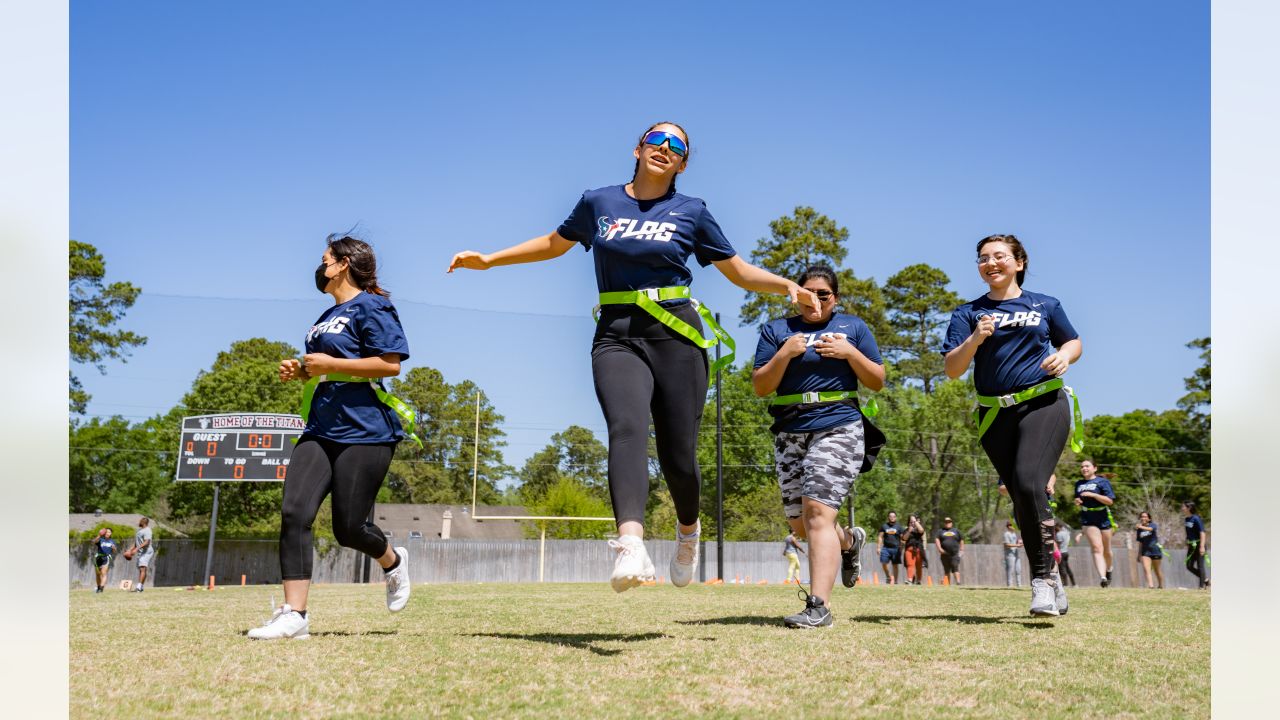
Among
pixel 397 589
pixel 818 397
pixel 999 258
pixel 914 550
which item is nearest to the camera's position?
pixel 397 589

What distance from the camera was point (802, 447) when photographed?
5.85 meters

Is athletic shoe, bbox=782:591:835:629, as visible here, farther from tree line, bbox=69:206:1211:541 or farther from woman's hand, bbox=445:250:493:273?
tree line, bbox=69:206:1211:541

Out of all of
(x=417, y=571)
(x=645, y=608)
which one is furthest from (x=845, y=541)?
(x=417, y=571)

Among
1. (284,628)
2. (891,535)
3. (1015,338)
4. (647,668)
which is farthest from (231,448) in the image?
(647,668)

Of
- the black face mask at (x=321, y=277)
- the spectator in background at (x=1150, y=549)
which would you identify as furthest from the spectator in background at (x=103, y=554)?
the spectator in background at (x=1150, y=549)

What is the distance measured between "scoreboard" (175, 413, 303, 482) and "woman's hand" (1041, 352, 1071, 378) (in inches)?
1085

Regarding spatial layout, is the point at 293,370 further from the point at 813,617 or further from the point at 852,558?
the point at 852,558

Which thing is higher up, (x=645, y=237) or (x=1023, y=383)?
(x=645, y=237)

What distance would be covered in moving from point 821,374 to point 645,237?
1802mm

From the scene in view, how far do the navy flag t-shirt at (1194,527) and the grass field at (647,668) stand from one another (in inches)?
504

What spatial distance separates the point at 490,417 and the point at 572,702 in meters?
37.4

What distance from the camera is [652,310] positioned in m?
4.38

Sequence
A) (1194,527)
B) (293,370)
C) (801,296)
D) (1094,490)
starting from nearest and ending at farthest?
(801,296)
(293,370)
(1094,490)
(1194,527)

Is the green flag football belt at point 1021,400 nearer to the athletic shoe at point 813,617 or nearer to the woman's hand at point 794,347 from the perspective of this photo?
the woman's hand at point 794,347
